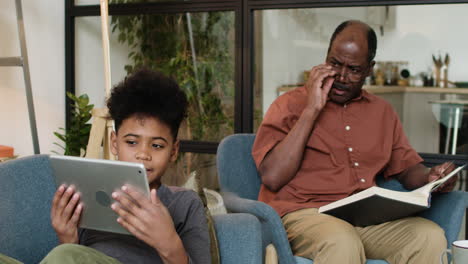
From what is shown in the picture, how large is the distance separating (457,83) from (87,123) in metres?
1.94

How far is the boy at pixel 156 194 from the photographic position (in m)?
1.44

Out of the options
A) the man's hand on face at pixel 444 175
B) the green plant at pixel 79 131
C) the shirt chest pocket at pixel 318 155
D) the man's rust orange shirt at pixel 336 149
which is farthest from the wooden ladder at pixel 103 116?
the man's hand on face at pixel 444 175

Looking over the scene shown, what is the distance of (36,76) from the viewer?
3449mm

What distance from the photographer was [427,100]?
10.4 ft

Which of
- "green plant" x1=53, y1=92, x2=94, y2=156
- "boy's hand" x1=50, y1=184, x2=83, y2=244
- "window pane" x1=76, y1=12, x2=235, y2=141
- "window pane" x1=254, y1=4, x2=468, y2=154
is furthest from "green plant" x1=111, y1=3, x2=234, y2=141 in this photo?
"boy's hand" x1=50, y1=184, x2=83, y2=244

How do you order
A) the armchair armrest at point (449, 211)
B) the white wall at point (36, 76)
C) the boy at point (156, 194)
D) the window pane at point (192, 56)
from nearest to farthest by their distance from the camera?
the boy at point (156, 194)
the armchair armrest at point (449, 211)
the white wall at point (36, 76)
the window pane at point (192, 56)

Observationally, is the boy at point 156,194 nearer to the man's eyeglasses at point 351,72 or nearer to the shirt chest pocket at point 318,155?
the shirt chest pocket at point 318,155

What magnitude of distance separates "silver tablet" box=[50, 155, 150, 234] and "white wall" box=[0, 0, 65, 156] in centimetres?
193

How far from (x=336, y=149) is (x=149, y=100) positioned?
0.95m

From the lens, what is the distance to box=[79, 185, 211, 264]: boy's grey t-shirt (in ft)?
5.10

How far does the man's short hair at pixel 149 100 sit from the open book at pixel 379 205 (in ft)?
2.05

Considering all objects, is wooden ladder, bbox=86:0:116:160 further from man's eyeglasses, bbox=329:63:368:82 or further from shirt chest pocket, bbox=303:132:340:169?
man's eyeglasses, bbox=329:63:368:82

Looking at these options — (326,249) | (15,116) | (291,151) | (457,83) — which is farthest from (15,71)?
(457,83)

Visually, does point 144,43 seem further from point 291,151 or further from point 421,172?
point 421,172
